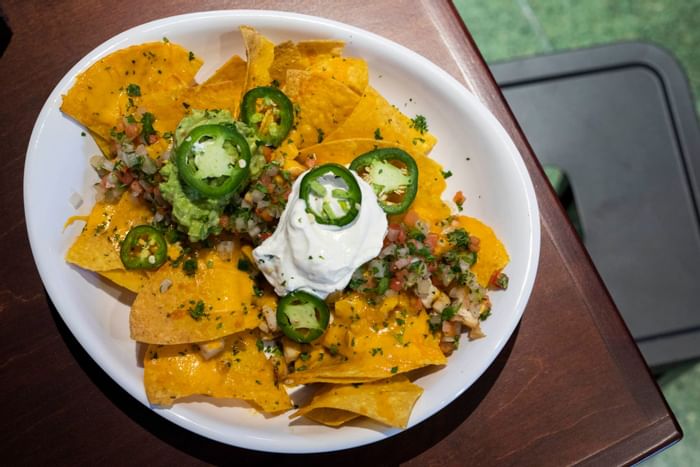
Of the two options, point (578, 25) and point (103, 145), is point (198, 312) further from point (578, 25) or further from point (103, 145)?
point (578, 25)

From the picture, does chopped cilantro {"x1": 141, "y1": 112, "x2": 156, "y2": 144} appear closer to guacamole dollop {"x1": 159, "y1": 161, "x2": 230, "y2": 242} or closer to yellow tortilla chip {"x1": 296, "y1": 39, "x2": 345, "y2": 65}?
guacamole dollop {"x1": 159, "y1": 161, "x2": 230, "y2": 242}

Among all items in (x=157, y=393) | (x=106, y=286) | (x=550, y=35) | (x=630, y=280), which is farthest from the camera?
(x=550, y=35)

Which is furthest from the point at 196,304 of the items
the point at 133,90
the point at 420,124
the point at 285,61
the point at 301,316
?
the point at 420,124

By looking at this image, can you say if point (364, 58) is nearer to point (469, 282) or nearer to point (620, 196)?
point (469, 282)

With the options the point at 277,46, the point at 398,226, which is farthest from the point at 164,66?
the point at 398,226

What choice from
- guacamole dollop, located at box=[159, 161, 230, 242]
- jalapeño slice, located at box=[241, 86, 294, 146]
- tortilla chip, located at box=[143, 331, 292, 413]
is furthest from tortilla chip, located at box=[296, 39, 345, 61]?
tortilla chip, located at box=[143, 331, 292, 413]

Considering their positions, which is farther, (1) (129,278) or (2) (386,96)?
(2) (386,96)
